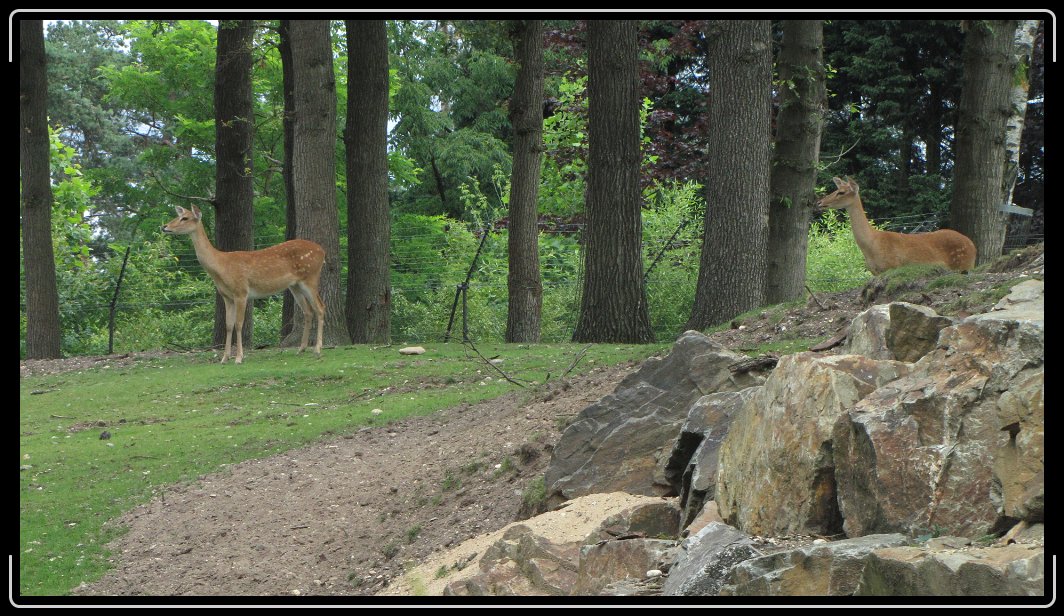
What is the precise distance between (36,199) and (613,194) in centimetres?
973

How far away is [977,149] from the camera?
1530cm

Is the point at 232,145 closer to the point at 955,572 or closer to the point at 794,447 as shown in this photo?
the point at 794,447

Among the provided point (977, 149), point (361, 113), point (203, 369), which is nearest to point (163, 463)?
point (203, 369)

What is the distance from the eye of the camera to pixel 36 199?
1803 centimetres

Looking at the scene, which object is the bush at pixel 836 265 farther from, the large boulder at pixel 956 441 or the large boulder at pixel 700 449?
the large boulder at pixel 956 441

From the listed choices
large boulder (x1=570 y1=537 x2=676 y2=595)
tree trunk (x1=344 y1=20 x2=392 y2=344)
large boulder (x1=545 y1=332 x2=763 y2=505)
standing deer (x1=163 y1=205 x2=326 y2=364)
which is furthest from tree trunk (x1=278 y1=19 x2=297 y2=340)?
large boulder (x1=570 y1=537 x2=676 y2=595)

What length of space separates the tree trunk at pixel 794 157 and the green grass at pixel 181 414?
3.29 metres

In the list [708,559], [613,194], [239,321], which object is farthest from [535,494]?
[239,321]

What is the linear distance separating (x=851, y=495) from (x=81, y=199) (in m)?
31.0

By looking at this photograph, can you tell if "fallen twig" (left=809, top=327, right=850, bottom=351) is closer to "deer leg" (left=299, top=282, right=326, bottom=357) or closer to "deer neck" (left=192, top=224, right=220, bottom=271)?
"deer leg" (left=299, top=282, right=326, bottom=357)

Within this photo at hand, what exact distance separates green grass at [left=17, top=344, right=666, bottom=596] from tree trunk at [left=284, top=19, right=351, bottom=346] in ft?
3.84

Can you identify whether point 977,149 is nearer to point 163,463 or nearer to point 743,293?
point 743,293

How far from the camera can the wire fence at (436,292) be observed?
20609 mm

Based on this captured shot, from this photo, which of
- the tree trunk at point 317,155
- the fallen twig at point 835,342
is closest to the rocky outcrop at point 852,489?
the fallen twig at point 835,342
